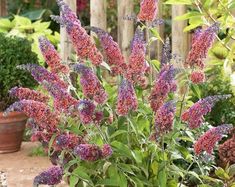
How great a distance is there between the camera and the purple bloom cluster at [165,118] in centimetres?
270

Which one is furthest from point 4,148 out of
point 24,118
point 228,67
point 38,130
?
point 38,130

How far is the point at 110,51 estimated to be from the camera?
2.88 m

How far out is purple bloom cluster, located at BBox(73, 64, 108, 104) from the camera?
2.68 meters

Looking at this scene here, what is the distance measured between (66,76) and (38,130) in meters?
0.25

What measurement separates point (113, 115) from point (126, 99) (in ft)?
1.42

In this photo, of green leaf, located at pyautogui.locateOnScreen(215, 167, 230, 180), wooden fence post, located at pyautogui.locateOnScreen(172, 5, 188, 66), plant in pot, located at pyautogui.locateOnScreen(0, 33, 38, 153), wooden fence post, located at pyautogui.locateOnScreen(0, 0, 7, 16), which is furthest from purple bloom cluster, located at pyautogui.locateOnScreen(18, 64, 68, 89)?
wooden fence post, located at pyautogui.locateOnScreen(0, 0, 7, 16)

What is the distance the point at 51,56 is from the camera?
2.91 metres

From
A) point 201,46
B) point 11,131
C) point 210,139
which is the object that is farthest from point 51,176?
point 11,131

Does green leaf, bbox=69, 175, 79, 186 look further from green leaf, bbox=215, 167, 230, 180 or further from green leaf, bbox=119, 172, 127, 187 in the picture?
green leaf, bbox=215, 167, 230, 180

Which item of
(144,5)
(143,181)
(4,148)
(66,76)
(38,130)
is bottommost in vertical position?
(4,148)

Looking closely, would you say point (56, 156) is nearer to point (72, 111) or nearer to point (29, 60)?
point (72, 111)

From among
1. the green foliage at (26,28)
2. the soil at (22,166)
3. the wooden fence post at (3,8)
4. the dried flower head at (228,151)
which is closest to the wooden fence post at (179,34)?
the soil at (22,166)

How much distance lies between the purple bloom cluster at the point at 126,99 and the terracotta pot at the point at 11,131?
3.38m

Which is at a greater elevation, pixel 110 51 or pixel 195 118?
pixel 110 51
